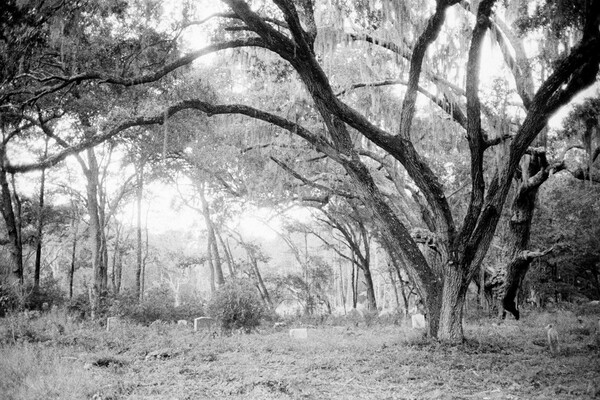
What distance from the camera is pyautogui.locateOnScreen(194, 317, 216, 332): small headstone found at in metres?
11.6

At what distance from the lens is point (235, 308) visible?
37.6 feet

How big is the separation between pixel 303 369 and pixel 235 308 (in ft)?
20.7

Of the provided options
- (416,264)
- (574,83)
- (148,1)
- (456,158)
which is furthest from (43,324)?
(456,158)

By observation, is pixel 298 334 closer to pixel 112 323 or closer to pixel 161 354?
pixel 161 354

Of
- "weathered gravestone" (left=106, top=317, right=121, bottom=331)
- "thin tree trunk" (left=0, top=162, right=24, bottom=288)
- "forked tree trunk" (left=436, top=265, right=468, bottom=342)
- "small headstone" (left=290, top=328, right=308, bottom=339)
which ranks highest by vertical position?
"thin tree trunk" (left=0, top=162, right=24, bottom=288)

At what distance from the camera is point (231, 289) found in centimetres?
Answer: 1183

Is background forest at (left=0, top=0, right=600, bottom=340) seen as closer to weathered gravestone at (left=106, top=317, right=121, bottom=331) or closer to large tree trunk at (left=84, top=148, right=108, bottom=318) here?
large tree trunk at (left=84, top=148, right=108, bottom=318)

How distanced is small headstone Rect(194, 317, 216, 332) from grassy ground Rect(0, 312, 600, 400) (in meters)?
3.54

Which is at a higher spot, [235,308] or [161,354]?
[235,308]

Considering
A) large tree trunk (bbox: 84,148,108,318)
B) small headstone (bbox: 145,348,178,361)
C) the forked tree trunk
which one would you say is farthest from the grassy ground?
large tree trunk (bbox: 84,148,108,318)

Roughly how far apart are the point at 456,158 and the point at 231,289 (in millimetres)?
9922

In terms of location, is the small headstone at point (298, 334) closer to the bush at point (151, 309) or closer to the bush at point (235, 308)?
the bush at point (235, 308)

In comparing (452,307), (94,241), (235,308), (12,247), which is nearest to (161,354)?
(235,308)

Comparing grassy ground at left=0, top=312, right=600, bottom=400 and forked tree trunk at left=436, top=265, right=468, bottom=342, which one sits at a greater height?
forked tree trunk at left=436, top=265, right=468, bottom=342
